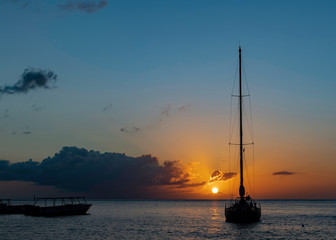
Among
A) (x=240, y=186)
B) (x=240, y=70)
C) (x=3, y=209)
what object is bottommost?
(x=3, y=209)

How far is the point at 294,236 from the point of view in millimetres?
69750

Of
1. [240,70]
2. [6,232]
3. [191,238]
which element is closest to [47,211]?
[6,232]

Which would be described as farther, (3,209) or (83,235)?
(3,209)

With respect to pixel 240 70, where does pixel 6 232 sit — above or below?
below

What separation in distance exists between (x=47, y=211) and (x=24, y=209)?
848 inches

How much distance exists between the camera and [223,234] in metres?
69.8

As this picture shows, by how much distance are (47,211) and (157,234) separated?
61.1 meters

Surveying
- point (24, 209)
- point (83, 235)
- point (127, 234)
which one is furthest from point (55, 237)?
point (24, 209)

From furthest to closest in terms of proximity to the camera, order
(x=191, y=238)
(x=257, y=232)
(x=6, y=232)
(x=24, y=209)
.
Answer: (x=24, y=209)
(x=6, y=232)
(x=257, y=232)
(x=191, y=238)

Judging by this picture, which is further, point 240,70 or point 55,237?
point 240,70

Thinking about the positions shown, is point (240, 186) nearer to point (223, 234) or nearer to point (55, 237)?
point (223, 234)

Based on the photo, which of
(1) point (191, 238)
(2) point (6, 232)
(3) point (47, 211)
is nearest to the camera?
(1) point (191, 238)

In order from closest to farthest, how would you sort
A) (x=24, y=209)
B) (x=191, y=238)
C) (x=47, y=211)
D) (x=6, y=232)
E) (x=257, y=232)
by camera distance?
(x=191, y=238) < (x=257, y=232) < (x=6, y=232) < (x=47, y=211) < (x=24, y=209)

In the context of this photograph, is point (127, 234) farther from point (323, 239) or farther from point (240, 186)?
point (323, 239)
